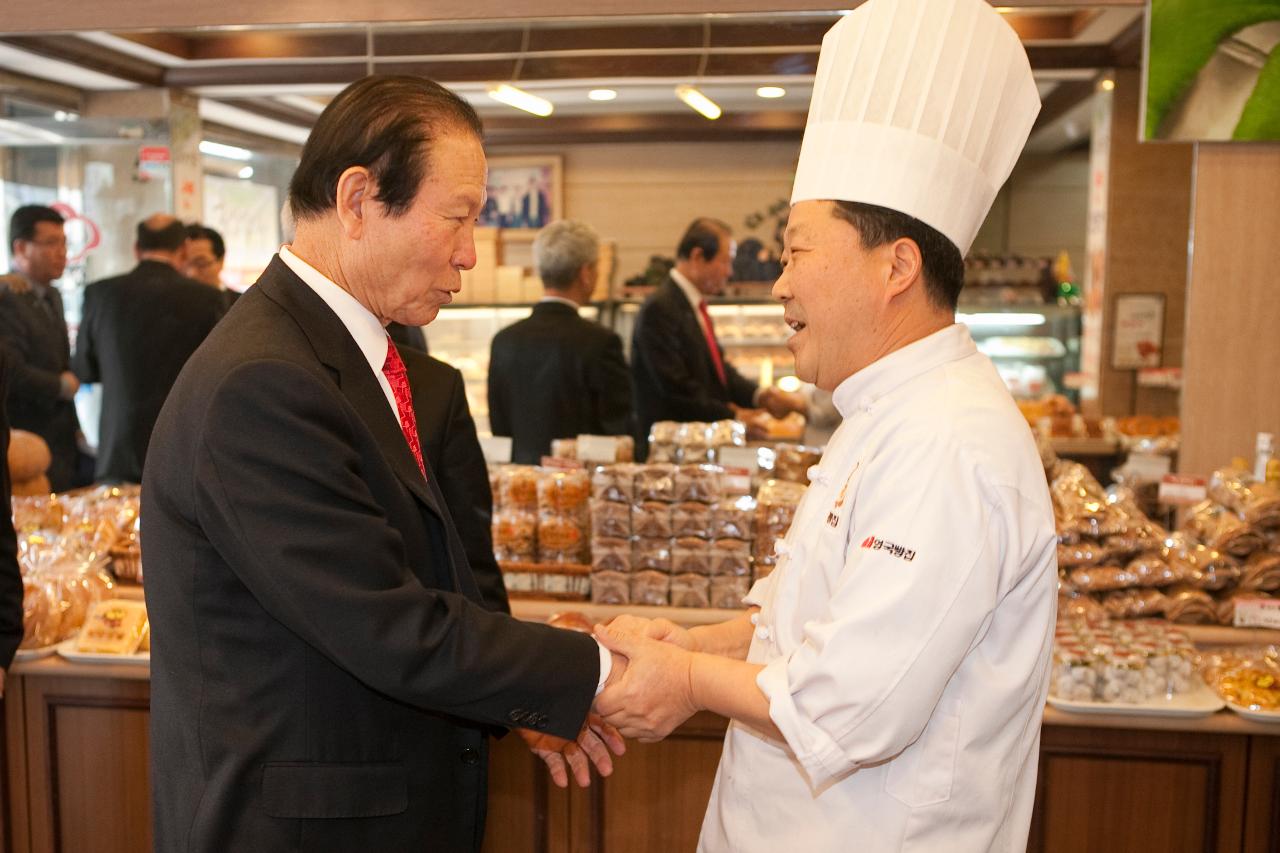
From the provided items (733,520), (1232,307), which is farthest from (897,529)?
(1232,307)

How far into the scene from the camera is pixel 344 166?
1591 mm

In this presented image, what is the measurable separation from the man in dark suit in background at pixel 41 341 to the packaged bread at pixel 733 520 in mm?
3353

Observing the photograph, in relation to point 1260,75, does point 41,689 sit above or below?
below

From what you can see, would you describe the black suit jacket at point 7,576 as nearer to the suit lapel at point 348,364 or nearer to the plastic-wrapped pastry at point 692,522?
the suit lapel at point 348,364

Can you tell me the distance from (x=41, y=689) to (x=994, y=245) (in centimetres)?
845

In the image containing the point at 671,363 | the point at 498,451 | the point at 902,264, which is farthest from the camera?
the point at 671,363

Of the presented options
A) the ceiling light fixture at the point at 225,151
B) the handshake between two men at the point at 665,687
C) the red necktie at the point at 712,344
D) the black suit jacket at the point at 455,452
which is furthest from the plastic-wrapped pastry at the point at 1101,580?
the ceiling light fixture at the point at 225,151

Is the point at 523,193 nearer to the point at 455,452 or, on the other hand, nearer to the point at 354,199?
the point at 455,452

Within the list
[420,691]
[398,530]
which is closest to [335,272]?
[398,530]

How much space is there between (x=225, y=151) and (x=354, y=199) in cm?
722

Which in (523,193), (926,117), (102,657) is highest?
(523,193)

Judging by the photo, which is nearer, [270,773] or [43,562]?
[270,773]

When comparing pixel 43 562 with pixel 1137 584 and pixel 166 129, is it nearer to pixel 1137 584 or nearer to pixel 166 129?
pixel 1137 584

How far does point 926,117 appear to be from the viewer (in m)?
1.63
